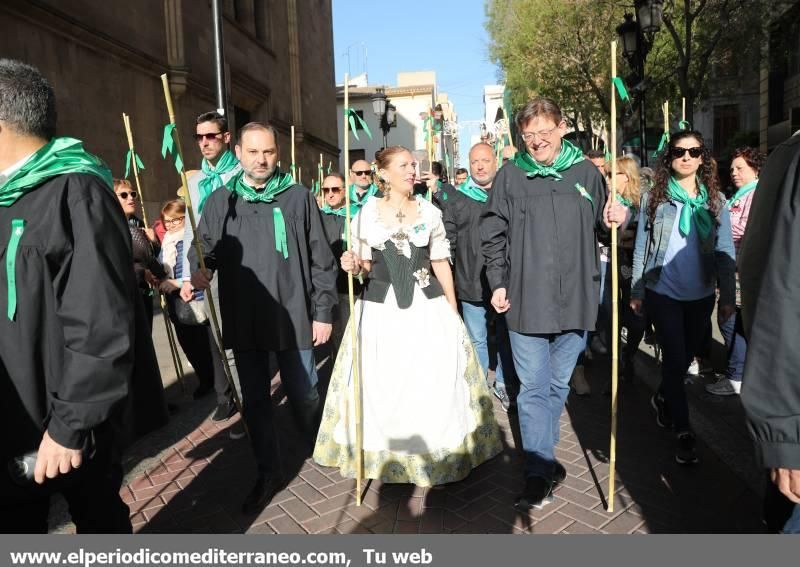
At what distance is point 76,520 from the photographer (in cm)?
225

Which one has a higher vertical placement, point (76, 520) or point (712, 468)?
point (76, 520)

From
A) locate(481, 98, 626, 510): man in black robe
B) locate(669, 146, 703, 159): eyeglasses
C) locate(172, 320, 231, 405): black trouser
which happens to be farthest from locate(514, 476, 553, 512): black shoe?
locate(172, 320, 231, 405): black trouser

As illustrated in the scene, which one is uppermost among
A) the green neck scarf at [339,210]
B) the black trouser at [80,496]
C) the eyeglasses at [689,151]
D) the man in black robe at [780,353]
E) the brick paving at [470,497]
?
the eyeglasses at [689,151]

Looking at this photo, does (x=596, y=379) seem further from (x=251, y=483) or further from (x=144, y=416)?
(x=144, y=416)

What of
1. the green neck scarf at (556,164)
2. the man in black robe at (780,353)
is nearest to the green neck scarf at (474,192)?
the green neck scarf at (556,164)

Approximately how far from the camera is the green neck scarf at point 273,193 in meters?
3.75

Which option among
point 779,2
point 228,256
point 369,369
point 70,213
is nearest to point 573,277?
point 369,369

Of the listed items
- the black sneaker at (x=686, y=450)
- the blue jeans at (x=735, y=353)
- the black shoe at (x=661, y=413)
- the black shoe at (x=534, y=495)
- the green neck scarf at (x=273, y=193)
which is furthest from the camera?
the blue jeans at (x=735, y=353)

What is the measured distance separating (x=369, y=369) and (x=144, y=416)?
1666mm

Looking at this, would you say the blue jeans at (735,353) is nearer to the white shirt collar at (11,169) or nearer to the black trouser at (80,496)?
the black trouser at (80,496)

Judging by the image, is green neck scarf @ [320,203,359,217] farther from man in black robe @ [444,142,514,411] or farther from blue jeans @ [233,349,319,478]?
blue jeans @ [233,349,319,478]

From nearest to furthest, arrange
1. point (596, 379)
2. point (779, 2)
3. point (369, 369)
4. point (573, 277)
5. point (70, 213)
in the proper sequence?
point (70, 213) < point (573, 277) < point (369, 369) < point (596, 379) < point (779, 2)

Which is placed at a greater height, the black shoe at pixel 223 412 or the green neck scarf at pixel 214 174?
the green neck scarf at pixel 214 174

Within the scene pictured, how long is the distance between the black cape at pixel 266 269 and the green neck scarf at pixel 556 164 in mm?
1328
